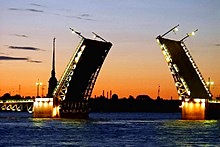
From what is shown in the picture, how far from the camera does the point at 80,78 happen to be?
86875mm

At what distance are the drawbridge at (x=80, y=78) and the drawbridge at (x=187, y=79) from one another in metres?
6.49

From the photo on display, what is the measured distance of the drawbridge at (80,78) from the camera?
83000 millimetres

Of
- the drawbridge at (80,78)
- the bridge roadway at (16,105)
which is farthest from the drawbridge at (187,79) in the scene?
the bridge roadway at (16,105)

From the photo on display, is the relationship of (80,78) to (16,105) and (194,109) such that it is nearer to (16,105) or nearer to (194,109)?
(194,109)

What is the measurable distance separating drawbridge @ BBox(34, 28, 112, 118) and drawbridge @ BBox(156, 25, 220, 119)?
649 cm

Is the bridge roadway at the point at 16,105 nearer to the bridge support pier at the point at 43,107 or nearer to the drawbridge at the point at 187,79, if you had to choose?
the bridge support pier at the point at 43,107

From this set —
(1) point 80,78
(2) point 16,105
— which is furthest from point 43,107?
(2) point 16,105

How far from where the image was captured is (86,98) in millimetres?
93375

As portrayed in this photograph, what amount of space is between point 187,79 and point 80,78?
11.3 meters

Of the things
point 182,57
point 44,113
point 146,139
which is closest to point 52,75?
point 44,113

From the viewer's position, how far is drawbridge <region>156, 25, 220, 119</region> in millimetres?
86312

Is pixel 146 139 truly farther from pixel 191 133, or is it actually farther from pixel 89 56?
pixel 89 56

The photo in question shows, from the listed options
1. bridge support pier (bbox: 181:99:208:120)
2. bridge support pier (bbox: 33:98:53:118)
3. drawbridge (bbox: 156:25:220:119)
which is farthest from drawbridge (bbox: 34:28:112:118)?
bridge support pier (bbox: 181:99:208:120)

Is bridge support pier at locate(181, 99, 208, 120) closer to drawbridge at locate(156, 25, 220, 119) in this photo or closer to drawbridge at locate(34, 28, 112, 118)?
drawbridge at locate(156, 25, 220, 119)
